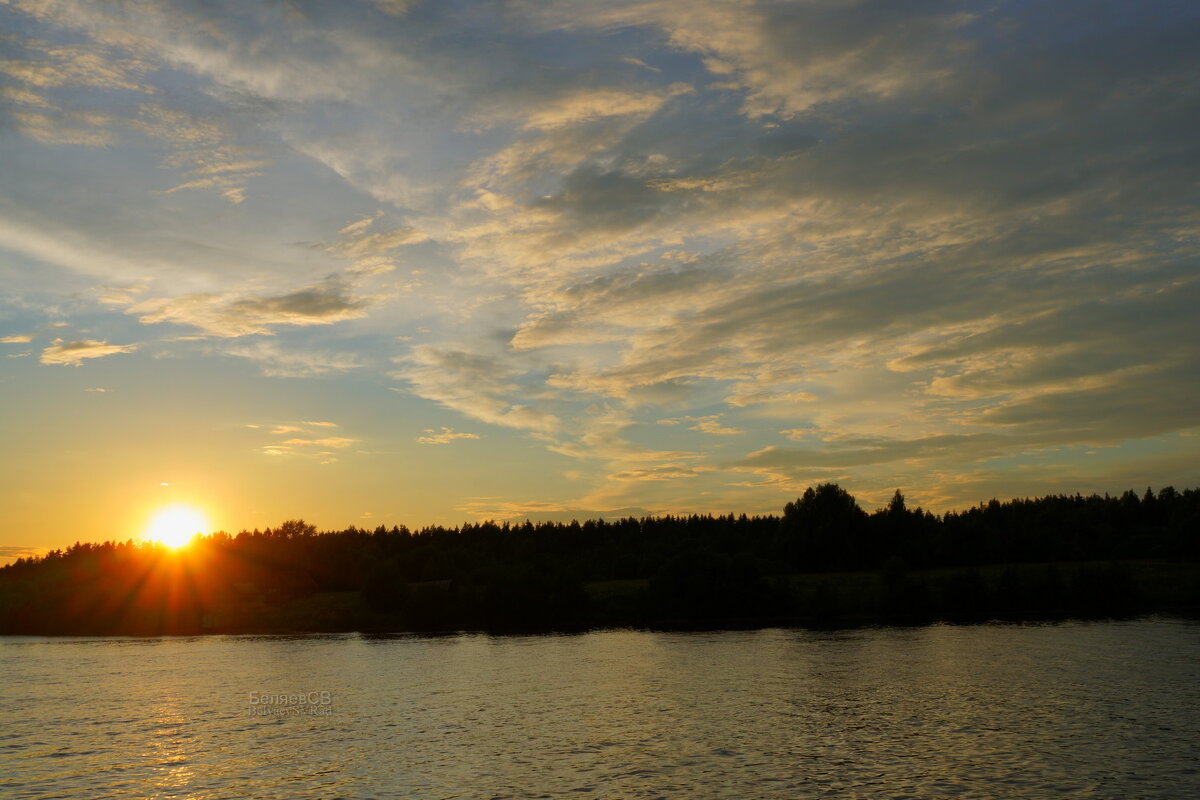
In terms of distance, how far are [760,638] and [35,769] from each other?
94.1 m

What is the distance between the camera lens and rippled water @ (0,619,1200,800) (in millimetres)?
42812

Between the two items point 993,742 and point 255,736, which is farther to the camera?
point 255,736

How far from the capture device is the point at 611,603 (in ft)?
597

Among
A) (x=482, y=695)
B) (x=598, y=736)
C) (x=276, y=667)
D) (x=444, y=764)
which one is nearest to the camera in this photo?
(x=444, y=764)

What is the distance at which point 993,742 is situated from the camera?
164 feet

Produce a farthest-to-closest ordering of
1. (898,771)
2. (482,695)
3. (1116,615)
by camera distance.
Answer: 1. (1116,615)
2. (482,695)
3. (898,771)

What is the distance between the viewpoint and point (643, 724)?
58812 millimetres

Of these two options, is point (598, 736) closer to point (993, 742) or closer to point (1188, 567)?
point (993, 742)

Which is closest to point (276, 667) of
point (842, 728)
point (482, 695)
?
point (482, 695)

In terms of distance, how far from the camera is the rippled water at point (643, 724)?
140ft

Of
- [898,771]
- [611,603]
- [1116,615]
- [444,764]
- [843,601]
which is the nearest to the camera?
[898,771]

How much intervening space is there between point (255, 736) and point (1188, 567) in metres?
186

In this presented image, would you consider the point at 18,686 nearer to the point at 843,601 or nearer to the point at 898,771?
the point at 898,771

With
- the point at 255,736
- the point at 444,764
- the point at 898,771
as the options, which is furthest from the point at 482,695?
the point at 898,771
